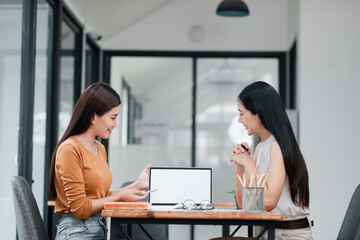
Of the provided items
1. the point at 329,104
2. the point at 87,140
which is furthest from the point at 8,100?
the point at 329,104

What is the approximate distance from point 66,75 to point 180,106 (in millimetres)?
1734

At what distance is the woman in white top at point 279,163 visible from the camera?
8.27ft

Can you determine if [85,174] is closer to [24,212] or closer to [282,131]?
[24,212]

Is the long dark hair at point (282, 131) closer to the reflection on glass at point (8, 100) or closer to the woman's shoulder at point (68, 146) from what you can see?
the woman's shoulder at point (68, 146)

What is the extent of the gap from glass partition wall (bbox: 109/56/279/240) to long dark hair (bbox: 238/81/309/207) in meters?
4.16

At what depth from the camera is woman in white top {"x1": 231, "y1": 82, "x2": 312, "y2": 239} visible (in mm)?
2521

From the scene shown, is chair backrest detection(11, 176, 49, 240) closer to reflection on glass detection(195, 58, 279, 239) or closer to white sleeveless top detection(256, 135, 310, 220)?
white sleeveless top detection(256, 135, 310, 220)

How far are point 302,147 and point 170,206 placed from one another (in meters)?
2.83

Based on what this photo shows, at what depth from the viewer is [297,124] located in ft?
18.2

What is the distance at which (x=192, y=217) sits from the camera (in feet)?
7.77

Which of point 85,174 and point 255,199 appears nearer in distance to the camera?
point 255,199

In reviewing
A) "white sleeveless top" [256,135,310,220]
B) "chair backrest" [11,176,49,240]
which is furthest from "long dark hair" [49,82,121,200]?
"white sleeveless top" [256,135,310,220]

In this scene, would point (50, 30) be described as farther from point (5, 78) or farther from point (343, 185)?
point (343, 185)

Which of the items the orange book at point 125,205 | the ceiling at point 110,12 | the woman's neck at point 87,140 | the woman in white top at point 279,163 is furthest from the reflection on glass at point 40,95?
the woman in white top at point 279,163
